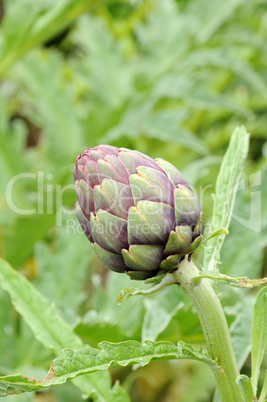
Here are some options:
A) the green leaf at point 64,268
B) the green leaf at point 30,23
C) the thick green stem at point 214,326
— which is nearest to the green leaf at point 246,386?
the thick green stem at point 214,326

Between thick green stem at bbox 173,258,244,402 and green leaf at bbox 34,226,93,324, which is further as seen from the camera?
green leaf at bbox 34,226,93,324

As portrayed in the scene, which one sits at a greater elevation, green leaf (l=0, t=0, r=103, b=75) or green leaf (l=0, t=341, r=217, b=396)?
green leaf (l=0, t=0, r=103, b=75)

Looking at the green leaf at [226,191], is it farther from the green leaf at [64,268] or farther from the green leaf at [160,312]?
the green leaf at [64,268]

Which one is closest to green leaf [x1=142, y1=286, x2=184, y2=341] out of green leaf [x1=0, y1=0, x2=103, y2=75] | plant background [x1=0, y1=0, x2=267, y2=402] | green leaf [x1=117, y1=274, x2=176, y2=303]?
plant background [x1=0, y1=0, x2=267, y2=402]

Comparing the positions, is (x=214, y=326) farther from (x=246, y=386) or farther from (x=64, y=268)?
(x=64, y=268)

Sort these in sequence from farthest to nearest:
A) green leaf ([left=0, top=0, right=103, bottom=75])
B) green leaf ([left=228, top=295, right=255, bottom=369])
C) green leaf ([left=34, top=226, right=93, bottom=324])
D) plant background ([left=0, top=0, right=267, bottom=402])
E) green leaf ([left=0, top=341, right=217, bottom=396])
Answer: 1. green leaf ([left=0, top=0, right=103, bottom=75])
2. green leaf ([left=34, top=226, right=93, bottom=324])
3. plant background ([left=0, top=0, right=267, bottom=402])
4. green leaf ([left=228, top=295, right=255, bottom=369])
5. green leaf ([left=0, top=341, right=217, bottom=396])

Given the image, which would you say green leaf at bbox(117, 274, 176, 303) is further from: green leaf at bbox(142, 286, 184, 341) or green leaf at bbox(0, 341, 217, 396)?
green leaf at bbox(142, 286, 184, 341)
